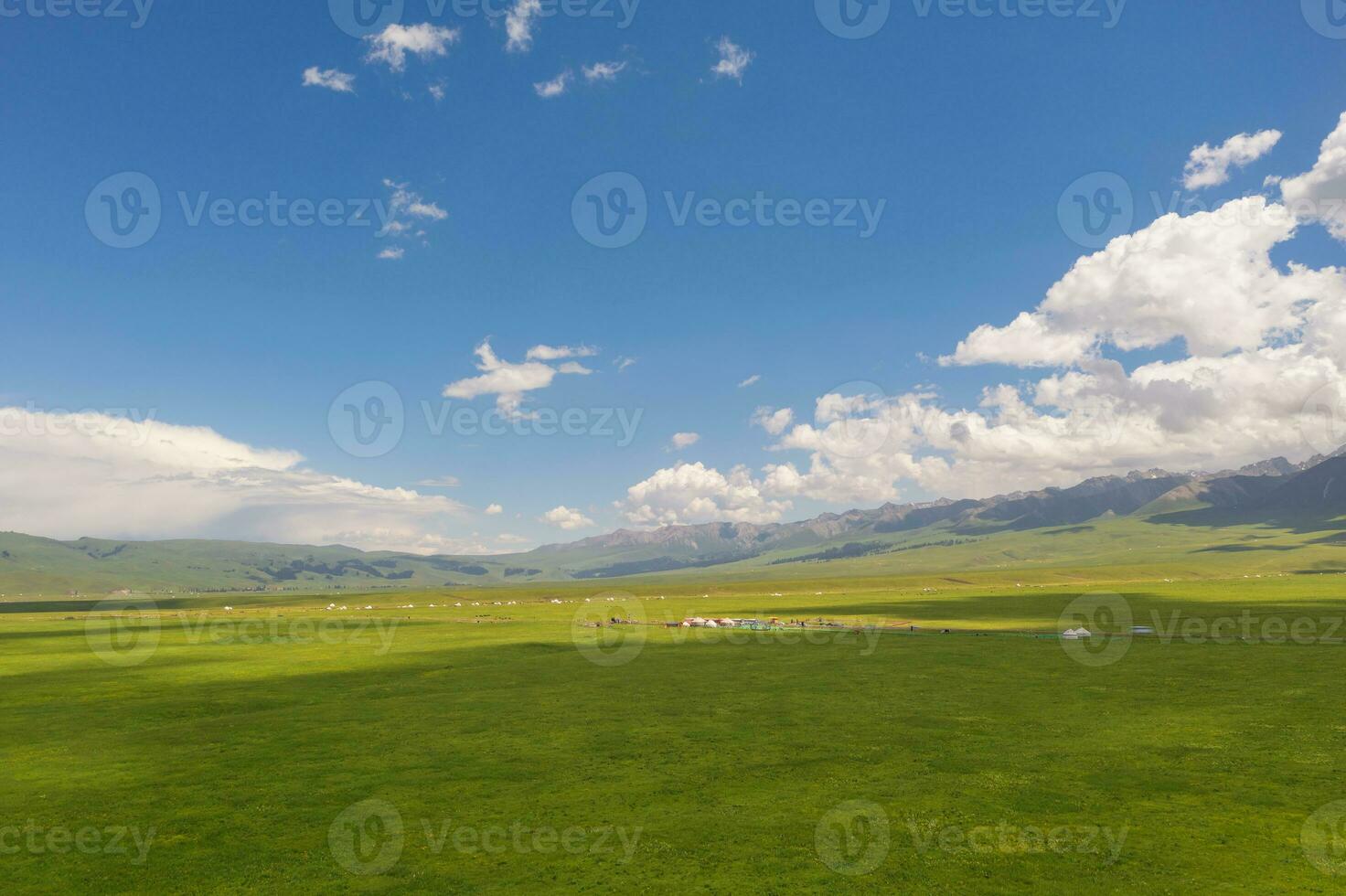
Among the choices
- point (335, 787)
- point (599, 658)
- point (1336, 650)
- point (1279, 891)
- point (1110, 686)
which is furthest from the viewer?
point (599, 658)

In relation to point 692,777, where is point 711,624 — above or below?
below

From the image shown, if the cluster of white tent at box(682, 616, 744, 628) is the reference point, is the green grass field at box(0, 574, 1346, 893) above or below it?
above

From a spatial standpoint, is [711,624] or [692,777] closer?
[692,777]

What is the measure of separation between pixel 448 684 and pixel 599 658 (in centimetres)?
1580

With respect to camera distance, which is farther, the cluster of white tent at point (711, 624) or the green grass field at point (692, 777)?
the cluster of white tent at point (711, 624)

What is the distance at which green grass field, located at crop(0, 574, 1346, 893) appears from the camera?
17156mm

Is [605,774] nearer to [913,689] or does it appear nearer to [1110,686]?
[913,689]

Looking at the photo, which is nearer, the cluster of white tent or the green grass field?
the green grass field

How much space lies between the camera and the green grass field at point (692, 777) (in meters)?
17.2

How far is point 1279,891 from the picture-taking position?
15297mm

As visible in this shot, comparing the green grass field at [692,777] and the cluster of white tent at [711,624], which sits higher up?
the green grass field at [692,777]

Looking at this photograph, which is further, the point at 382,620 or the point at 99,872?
the point at 382,620

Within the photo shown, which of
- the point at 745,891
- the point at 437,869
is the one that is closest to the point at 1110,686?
the point at 745,891

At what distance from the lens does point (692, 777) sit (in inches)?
950
